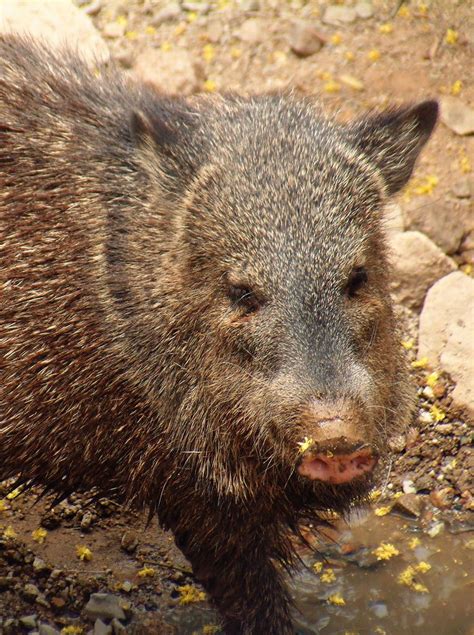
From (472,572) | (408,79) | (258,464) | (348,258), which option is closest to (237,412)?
(258,464)

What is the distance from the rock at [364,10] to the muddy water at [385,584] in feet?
13.4

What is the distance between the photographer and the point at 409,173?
5.16 m

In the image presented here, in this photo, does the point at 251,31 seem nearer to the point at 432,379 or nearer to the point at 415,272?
the point at 415,272

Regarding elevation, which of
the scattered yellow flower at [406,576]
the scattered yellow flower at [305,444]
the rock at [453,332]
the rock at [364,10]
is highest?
the rock at [364,10]

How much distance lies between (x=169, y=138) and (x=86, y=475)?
1.65m

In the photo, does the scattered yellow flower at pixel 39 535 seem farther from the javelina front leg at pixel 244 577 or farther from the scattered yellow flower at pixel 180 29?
the scattered yellow flower at pixel 180 29

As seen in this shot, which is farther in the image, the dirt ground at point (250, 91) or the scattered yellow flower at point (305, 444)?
the dirt ground at point (250, 91)

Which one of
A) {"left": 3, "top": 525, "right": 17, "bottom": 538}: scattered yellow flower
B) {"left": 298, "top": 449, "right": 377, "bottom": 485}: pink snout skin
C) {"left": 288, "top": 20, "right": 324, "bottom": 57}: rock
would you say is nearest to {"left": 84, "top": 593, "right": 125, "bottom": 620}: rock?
{"left": 3, "top": 525, "right": 17, "bottom": 538}: scattered yellow flower

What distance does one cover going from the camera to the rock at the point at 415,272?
7.10m

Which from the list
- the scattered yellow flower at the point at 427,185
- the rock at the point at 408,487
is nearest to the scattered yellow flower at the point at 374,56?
the scattered yellow flower at the point at 427,185

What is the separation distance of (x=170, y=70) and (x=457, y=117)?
2.10m

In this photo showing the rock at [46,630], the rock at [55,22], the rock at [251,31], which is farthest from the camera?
the rock at [251,31]

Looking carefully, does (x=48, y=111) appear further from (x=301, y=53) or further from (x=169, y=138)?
(x=301, y=53)

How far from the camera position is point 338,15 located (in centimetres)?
858
